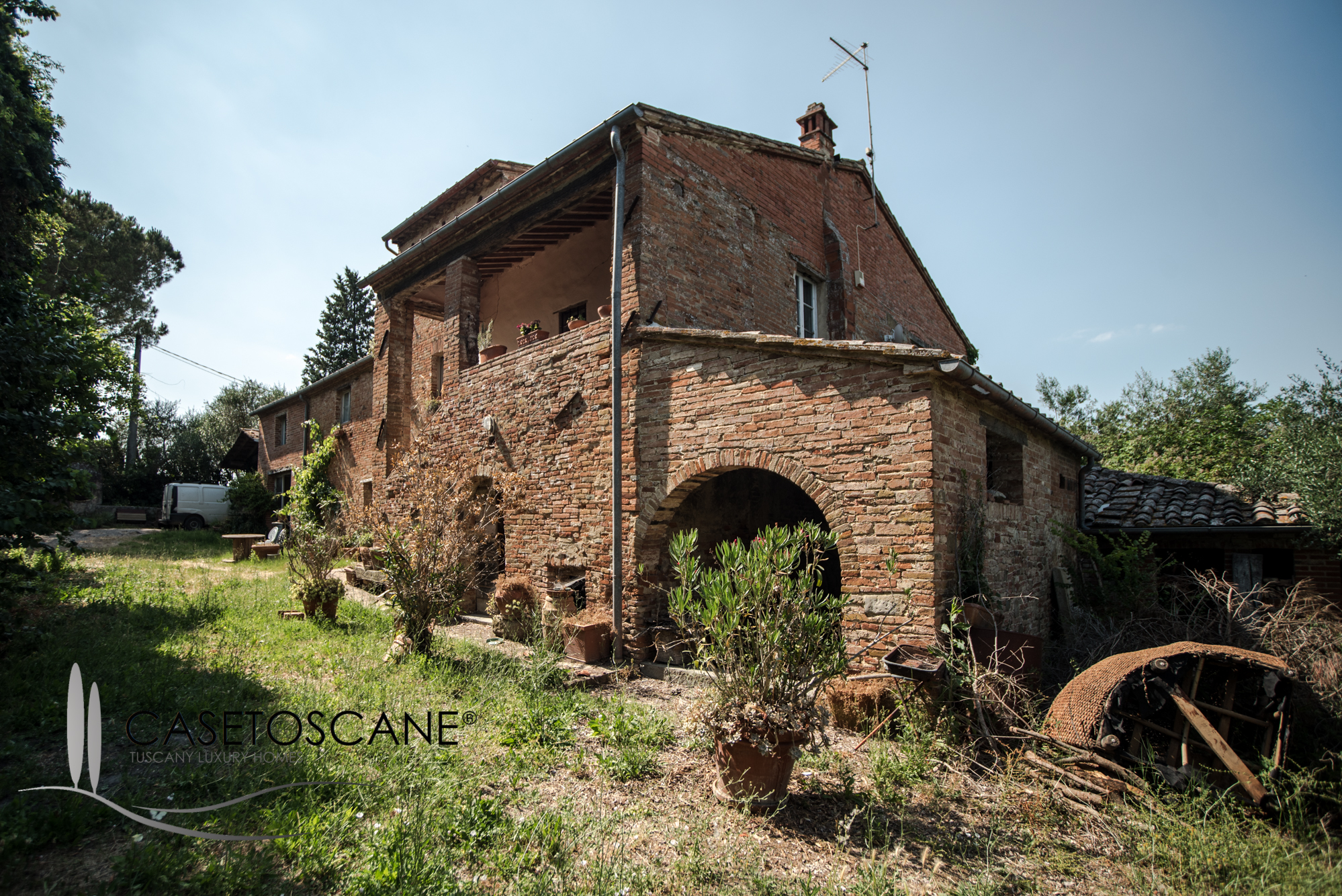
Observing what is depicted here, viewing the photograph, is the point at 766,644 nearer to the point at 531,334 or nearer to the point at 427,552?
the point at 427,552

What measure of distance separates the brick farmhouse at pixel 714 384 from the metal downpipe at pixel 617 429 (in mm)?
88

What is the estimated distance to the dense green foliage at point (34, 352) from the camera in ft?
17.6

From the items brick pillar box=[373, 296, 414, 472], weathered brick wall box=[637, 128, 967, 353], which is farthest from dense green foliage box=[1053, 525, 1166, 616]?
brick pillar box=[373, 296, 414, 472]

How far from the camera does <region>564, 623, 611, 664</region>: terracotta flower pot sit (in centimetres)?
720

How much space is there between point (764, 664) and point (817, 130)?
10893 mm

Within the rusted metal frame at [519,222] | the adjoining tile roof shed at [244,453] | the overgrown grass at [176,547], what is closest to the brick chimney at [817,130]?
the rusted metal frame at [519,222]

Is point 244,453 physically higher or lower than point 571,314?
lower

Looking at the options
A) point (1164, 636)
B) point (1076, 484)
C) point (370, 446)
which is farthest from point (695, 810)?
point (370, 446)

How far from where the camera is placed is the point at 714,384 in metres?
6.78

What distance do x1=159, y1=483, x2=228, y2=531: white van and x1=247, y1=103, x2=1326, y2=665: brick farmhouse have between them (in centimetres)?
1440

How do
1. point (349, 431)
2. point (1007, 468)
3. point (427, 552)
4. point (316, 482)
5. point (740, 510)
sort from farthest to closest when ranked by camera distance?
point (349, 431) < point (316, 482) < point (740, 510) < point (1007, 468) < point (427, 552)

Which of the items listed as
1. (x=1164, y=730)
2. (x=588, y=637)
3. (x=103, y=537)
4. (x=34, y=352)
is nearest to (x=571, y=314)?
(x=588, y=637)

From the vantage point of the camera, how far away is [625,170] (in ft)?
25.9

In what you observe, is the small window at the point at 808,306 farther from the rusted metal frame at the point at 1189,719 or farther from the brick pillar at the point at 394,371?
the brick pillar at the point at 394,371
